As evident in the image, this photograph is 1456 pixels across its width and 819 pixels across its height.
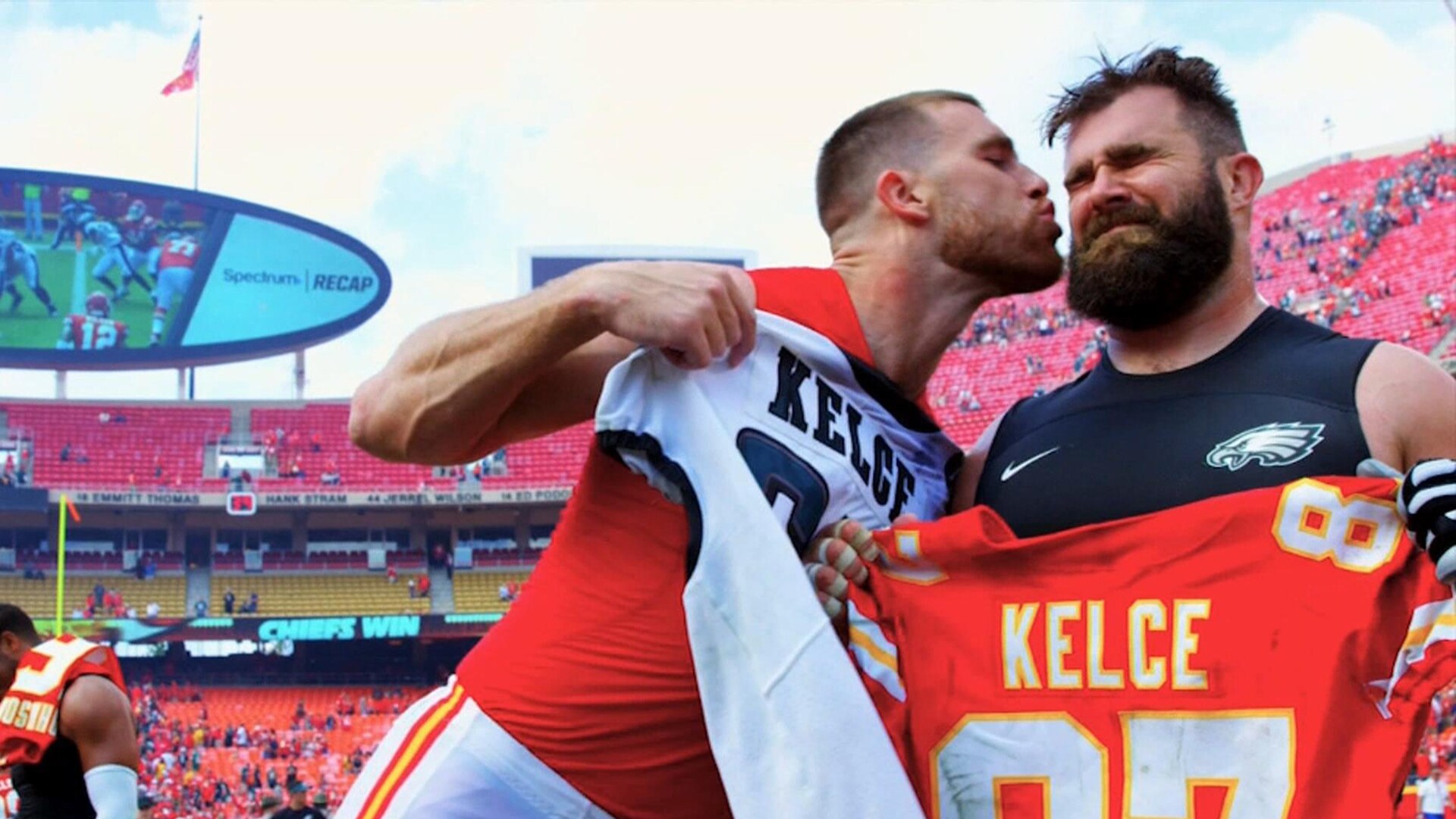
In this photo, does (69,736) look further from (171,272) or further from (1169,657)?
(171,272)

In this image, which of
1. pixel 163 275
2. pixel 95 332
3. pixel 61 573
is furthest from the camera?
pixel 163 275

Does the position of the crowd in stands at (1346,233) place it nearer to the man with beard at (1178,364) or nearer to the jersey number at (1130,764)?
the man with beard at (1178,364)

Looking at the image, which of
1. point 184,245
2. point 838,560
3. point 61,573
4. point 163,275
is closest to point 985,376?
point 184,245

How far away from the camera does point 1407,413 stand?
2389 mm

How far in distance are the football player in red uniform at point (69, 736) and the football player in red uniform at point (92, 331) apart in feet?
110

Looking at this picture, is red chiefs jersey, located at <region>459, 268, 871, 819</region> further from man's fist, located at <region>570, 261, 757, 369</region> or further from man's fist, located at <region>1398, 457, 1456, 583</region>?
man's fist, located at <region>1398, 457, 1456, 583</region>

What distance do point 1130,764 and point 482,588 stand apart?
115ft

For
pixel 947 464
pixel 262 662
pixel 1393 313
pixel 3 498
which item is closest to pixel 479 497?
pixel 262 662

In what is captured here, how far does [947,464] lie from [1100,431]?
43 centimetres

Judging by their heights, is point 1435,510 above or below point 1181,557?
above

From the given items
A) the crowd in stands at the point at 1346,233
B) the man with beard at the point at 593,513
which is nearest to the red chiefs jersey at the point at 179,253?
the crowd in stands at the point at 1346,233

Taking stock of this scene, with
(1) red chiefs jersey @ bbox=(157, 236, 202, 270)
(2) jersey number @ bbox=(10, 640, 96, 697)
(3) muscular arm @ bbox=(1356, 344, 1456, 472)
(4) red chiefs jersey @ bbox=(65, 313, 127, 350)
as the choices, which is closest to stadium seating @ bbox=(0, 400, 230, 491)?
(4) red chiefs jersey @ bbox=(65, 313, 127, 350)

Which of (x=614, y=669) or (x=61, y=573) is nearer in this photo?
(x=614, y=669)

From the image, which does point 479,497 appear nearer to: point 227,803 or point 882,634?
point 227,803
